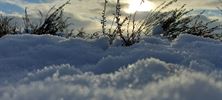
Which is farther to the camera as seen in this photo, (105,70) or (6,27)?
(6,27)

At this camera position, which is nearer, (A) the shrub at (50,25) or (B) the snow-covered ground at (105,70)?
(B) the snow-covered ground at (105,70)

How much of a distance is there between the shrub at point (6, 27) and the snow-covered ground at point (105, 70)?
2.53 meters

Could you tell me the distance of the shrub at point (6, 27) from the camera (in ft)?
19.9

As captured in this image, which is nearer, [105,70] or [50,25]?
[105,70]

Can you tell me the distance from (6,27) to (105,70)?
3934 mm

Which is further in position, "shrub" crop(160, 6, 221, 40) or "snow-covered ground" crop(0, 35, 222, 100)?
"shrub" crop(160, 6, 221, 40)

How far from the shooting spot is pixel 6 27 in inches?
248

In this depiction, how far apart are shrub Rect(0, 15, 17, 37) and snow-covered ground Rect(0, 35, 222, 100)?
2.53m

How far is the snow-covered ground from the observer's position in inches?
57.1

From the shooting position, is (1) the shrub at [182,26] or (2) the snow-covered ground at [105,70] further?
(1) the shrub at [182,26]

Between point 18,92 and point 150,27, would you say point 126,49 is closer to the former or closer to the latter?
point 18,92

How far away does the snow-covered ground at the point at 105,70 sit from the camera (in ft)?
4.76

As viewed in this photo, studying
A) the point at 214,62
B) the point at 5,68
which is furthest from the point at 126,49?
the point at 5,68

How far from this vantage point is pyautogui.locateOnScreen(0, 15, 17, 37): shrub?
19.9 feet
